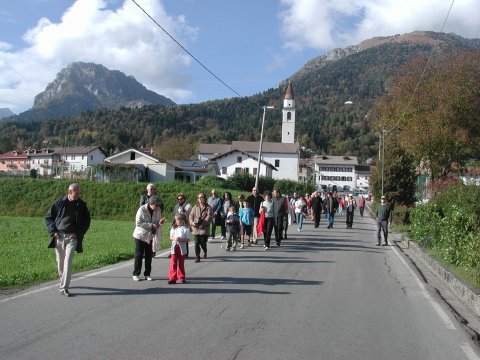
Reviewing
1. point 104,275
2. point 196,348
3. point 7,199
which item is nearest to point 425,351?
point 196,348

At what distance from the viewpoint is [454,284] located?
10.8 m

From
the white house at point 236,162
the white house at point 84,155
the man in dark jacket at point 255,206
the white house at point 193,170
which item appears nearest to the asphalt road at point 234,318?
the man in dark jacket at point 255,206

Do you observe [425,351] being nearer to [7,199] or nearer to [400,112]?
[400,112]

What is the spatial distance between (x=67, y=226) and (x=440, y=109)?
24463 mm

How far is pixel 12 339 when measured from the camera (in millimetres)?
6098

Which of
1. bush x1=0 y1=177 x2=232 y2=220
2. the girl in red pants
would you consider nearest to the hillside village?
bush x1=0 y1=177 x2=232 y2=220

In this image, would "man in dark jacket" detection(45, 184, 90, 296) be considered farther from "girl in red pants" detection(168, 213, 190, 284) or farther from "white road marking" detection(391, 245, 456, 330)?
"white road marking" detection(391, 245, 456, 330)

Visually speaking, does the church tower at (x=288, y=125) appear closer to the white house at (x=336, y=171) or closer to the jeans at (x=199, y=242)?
the white house at (x=336, y=171)

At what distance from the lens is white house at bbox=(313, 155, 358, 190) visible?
466ft

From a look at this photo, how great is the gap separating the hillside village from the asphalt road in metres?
27.8

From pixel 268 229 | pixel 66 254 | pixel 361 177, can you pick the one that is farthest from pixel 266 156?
pixel 66 254

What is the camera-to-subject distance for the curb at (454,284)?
903cm

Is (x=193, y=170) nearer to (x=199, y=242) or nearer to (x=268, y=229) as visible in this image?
(x=268, y=229)

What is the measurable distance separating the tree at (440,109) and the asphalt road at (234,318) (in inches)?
764
